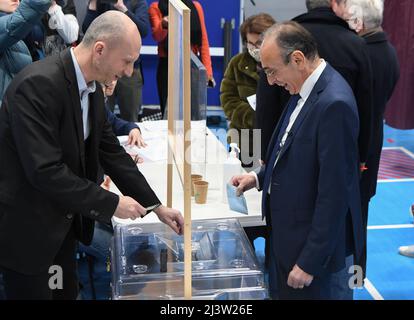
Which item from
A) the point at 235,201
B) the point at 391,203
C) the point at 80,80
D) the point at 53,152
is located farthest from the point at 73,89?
the point at 391,203

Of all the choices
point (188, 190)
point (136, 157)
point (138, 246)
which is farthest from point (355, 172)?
point (136, 157)

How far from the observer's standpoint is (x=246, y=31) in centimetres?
386

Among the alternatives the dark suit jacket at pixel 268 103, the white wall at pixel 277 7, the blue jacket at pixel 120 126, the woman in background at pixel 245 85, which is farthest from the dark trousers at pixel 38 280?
the white wall at pixel 277 7

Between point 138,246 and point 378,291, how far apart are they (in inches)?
74.8

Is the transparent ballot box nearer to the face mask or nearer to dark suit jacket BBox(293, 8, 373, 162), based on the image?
dark suit jacket BBox(293, 8, 373, 162)

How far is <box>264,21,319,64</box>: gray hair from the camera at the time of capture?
2.30m

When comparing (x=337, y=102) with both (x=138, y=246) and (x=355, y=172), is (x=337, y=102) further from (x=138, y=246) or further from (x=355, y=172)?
(x=138, y=246)

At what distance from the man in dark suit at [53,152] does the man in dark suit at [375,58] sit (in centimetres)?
174

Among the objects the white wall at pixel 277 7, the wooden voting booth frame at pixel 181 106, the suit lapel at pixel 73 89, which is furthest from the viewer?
the white wall at pixel 277 7

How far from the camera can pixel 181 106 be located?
91.5 inches

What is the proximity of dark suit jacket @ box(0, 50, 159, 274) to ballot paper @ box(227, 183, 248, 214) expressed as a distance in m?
0.73

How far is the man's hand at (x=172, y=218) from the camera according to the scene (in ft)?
8.24

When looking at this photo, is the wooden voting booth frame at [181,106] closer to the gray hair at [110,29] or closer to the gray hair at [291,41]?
the gray hair at [110,29]

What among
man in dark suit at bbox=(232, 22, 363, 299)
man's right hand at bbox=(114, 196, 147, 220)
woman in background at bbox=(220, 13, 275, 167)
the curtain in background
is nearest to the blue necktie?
man in dark suit at bbox=(232, 22, 363, 299)
